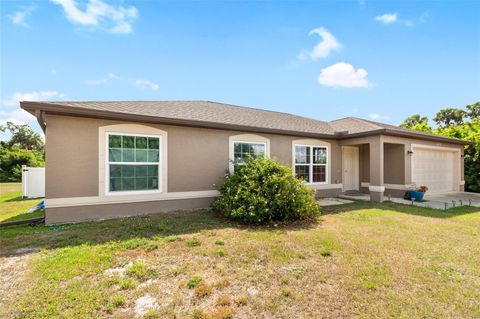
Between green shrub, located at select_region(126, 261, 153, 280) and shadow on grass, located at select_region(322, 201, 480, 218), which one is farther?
shadow on grass, located at select_region(322, 201, 480, 218)

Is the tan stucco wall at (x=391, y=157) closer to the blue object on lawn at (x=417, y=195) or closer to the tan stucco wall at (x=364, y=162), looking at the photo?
the tan stucco wall at (x=364, y=162)

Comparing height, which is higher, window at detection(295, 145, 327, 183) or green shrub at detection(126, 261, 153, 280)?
window at detection(295, 145, 327, 183)

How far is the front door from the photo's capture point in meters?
11.8

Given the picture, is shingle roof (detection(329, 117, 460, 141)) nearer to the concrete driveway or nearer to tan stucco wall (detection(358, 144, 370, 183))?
tan stucco wall (detection(358, 144, 370, 183))

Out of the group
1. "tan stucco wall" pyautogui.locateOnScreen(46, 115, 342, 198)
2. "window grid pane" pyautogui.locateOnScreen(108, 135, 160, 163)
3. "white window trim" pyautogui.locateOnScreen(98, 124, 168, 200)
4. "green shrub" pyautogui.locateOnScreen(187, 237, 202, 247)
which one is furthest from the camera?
"window grid pane" pyautogui.locateOnScreen(108, 135, 160, 163)

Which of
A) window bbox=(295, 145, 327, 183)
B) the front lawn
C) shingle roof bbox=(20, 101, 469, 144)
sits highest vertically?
shingle roof bbox=(20, 101, 469, 144)

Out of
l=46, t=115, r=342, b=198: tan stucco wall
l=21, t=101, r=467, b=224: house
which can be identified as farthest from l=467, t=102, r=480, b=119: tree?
l=46, t=115, r=342, b=198: tan stucco wall

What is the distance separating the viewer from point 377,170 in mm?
9297

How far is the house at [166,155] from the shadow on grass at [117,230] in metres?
0.67

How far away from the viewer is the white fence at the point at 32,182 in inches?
404

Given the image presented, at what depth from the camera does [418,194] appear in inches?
380

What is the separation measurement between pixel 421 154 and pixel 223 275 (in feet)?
41.0

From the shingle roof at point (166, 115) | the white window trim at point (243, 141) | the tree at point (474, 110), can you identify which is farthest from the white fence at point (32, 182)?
the tree at point (474, 110)

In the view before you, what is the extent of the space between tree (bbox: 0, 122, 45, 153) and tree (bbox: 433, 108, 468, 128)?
197 ft
